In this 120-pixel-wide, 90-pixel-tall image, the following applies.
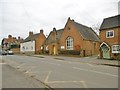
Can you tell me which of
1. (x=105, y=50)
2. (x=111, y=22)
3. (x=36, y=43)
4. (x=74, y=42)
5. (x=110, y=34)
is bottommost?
(x=105, y=50)

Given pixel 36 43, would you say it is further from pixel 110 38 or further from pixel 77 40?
pixel 110 38

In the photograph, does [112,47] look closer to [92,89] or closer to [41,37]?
[92,89]

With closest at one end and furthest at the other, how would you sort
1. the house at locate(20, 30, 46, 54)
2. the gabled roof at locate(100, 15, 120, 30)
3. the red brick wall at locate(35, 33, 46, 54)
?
the gabled roof at locate(100, 15, 120, 30) < the house at locate(20, 30, 46, 54) < the red brick wall at locate(35, 33, 46, 54)

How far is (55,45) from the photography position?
162 feet

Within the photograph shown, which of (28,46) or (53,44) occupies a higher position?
(53,44)

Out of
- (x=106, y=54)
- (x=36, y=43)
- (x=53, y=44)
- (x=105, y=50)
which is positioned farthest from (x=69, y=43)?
(x=36, y=43)

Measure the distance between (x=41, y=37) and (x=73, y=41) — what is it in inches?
977

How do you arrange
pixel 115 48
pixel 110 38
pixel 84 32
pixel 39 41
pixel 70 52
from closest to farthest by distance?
pixel 115 48 < pixel 110 38 < pixel 70 52 < pixel 84 32 < pixel 39 41

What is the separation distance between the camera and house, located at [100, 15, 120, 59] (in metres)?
30.1

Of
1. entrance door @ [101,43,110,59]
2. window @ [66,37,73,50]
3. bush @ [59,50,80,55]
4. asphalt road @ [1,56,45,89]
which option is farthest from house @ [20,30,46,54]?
asphalt road @ [1,56,45,89]

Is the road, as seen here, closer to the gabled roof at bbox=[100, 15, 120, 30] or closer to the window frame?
the gabled roof at bbox=[100, 15, 120, 30]

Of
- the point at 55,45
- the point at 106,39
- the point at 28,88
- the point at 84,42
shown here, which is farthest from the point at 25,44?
the point at 28,88

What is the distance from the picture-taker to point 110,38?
3134 centimetres

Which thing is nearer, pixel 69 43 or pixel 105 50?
pixel 105 50
